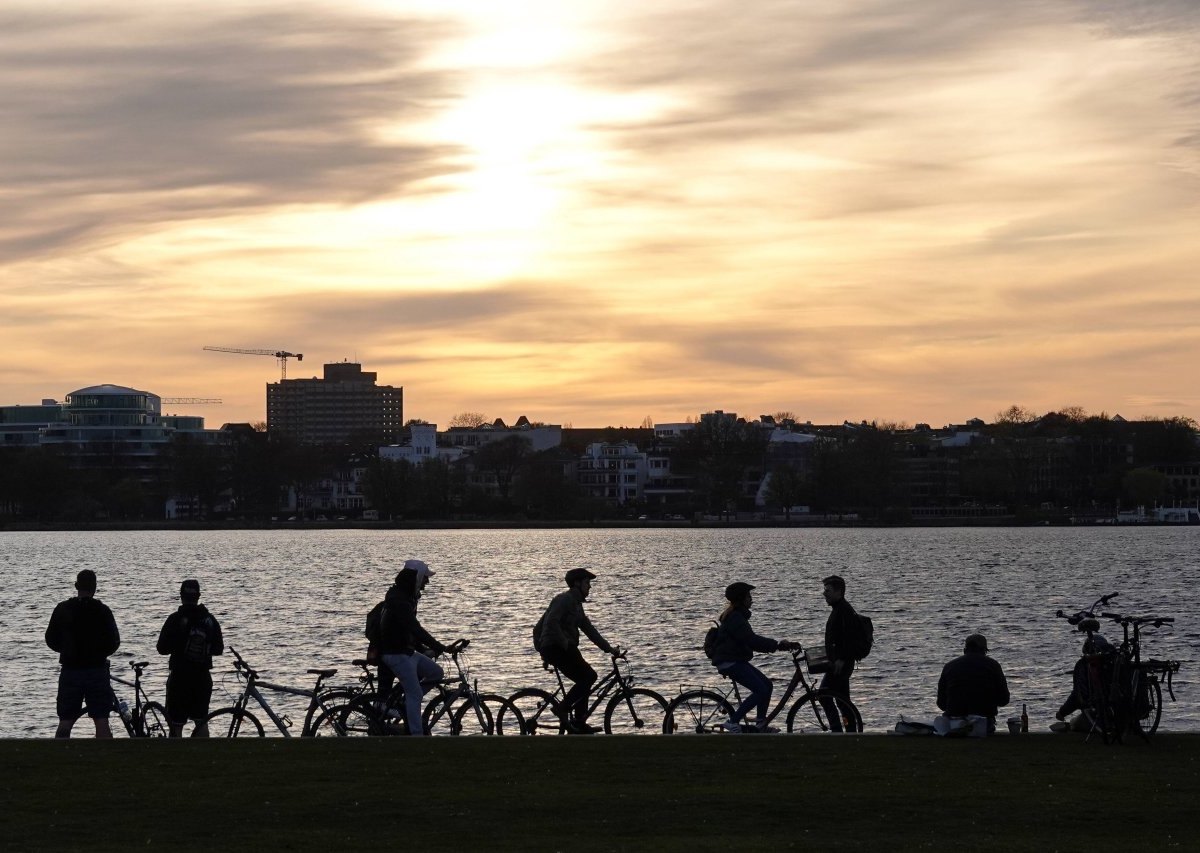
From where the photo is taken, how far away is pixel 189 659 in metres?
22.1

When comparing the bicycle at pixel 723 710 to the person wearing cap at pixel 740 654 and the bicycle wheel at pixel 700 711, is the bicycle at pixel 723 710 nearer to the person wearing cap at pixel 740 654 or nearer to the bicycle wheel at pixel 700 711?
the bicycle wheel at pixel 700 711

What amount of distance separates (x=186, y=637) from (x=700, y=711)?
5.99 metres

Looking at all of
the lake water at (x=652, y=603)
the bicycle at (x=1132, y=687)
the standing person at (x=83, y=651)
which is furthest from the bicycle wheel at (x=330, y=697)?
the lake water at (x=652, y=603)

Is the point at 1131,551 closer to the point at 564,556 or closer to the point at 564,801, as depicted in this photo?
the point at 564,556

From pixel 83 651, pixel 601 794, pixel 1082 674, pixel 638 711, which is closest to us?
pixel 601 794

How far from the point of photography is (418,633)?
22062mm

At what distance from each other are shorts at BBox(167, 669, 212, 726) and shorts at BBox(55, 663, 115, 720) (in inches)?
28.3

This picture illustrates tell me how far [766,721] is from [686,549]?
520ft

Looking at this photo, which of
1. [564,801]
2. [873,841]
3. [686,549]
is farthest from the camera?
[686,549]

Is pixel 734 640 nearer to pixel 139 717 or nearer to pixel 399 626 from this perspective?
pixel 399 626

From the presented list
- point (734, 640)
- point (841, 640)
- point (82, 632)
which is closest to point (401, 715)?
point (82, 632)

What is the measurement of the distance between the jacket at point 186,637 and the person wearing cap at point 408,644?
1.87 metres

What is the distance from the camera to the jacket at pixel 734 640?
22672 mm

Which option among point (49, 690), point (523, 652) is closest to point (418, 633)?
point (49, 690)
